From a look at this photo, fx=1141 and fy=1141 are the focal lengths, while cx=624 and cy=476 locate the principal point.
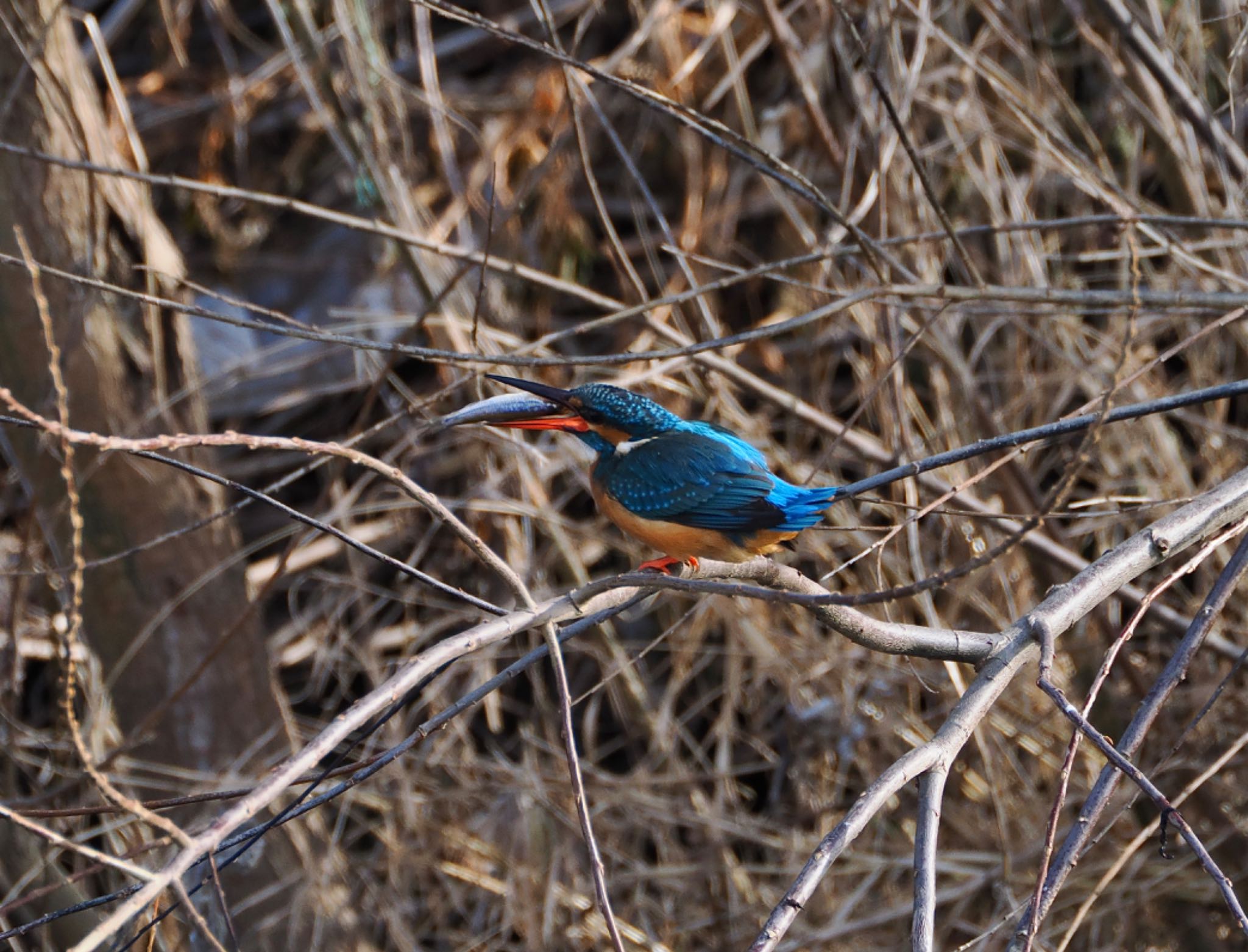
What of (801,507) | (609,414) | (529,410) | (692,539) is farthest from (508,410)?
(801,507)

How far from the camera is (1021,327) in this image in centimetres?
370

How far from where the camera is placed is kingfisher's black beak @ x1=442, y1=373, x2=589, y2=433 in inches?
87.0

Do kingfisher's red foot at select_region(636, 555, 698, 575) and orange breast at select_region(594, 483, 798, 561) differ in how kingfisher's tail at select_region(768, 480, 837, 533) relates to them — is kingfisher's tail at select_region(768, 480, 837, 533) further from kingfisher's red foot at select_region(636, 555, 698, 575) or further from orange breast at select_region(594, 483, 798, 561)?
kingfisher's red foot at select_region(636, 555, 698, 575)

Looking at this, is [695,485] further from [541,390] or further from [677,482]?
[541,390]

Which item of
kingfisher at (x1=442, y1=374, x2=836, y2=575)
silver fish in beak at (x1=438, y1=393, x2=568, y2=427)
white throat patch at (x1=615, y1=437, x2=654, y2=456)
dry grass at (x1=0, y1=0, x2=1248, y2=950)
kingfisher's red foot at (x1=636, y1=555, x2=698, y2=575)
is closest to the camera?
Answer: silver fish in beak at (x1=438, y1=393, x2=568, y2=427)

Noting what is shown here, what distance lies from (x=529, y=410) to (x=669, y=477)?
336mm

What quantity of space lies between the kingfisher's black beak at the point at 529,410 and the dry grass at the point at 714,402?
0.35 meters

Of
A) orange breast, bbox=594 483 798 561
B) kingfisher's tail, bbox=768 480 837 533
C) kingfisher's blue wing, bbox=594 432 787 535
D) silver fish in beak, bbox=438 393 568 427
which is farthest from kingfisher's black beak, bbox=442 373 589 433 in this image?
kingfisher's tail, bbox=768 480 837 533

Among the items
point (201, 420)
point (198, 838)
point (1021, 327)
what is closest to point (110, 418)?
point (201, 420)

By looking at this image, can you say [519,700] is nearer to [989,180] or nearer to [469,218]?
[469,218]

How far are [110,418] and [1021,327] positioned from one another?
111 inches

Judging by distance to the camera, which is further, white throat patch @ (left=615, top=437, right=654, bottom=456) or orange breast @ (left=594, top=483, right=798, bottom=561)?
white throat patch @ (left=615, top=437, right=654, bottom=456)

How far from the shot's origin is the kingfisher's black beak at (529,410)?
87.0 inches

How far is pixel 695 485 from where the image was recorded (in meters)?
2.32
